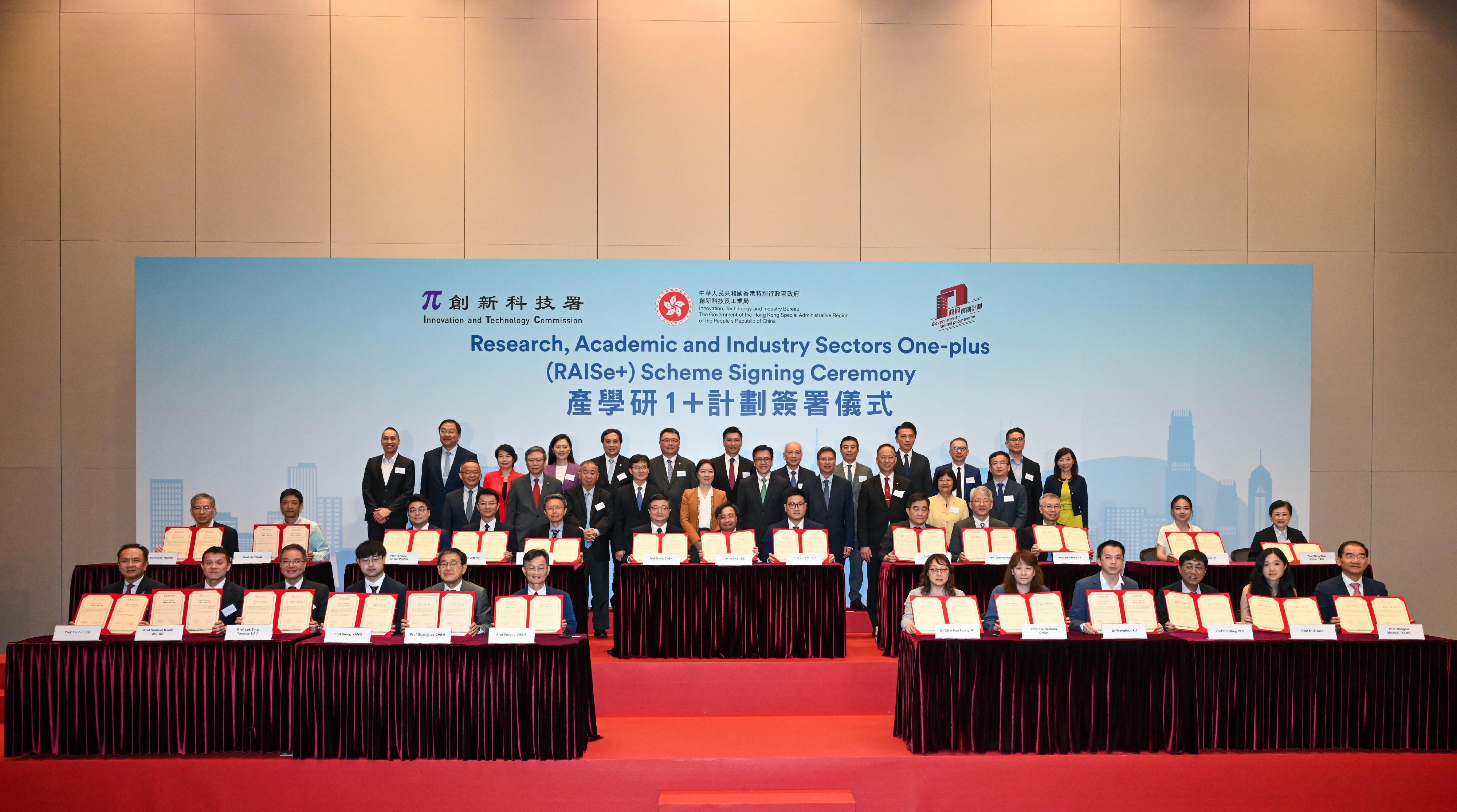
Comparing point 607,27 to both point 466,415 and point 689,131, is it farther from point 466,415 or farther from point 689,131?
point 466,415

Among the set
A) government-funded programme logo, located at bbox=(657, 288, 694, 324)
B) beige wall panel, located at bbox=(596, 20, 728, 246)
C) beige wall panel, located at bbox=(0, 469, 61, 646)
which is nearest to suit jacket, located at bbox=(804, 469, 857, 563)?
government-funded programme logo, located at bbox=(657, 288, 694, 324)

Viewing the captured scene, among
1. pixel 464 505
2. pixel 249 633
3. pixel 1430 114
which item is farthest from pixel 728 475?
pixel 1430 114

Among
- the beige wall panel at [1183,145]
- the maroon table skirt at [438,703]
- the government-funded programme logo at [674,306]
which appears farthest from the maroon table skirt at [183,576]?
the beige wall panel at [1183,145]

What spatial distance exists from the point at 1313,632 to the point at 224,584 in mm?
5522

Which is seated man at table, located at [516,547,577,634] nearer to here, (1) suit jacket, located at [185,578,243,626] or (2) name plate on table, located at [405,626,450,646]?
(2) name plate on table, located at [405,626,450,646]

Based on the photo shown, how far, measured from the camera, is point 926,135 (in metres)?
8.08

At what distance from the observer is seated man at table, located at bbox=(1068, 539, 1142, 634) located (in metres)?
4.89

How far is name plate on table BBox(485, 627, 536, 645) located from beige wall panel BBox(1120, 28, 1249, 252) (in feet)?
20.4

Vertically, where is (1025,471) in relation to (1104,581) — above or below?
above

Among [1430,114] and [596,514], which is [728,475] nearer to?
[596,514]

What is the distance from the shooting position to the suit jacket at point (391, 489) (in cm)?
696

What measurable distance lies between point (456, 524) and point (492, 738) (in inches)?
98.2

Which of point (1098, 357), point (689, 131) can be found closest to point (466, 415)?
point (689, 131)

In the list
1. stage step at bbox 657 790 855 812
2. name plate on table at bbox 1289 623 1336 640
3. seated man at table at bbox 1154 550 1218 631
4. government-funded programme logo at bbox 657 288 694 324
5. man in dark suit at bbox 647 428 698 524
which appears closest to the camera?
stage step at bbox 657 790 855 812
